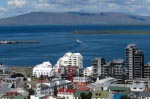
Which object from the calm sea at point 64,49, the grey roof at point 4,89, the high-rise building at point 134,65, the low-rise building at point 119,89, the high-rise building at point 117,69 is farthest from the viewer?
the calm sea at point 64,49

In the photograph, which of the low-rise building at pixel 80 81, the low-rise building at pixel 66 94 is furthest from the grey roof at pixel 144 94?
the low-rise building at pixel 80 81

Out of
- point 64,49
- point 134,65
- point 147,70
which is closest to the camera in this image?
point 147,70

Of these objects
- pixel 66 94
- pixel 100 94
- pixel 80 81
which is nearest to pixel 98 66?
pixel 80 81

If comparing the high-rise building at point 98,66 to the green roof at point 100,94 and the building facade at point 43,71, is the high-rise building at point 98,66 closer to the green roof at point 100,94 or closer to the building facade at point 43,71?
the building facade at point 43,71

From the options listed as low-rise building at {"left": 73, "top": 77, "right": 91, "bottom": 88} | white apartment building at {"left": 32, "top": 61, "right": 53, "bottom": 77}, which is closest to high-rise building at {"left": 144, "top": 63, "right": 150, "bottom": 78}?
low-rise building at {"left": 73, "top": 77, "right": 91, "bottom": 88}

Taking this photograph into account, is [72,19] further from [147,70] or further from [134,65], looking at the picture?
[147,70]

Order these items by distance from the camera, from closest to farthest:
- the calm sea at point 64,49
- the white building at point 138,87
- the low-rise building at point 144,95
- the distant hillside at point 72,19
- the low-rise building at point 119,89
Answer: the low-rise building at point 144,95 → the low-rise building at point 119,89 → the white building at point 138,87 → the calm sea at point 64,49 → the distant hillside at point 72,19

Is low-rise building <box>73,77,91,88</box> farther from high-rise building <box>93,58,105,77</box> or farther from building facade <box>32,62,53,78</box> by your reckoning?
building facade <box>32,62,53,78</box>

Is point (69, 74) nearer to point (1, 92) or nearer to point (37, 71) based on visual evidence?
point (37, 71)
